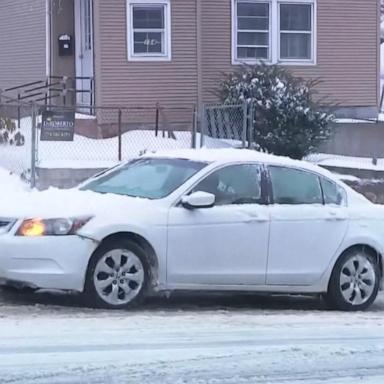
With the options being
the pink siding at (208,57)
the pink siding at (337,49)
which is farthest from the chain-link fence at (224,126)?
the pink siding at (337,49)

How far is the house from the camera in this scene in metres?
21.3

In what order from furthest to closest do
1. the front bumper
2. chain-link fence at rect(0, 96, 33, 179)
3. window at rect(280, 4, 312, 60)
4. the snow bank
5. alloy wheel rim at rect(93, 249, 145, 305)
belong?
window at rect(280, 4, 312, 60) → chain-link fence at rect(0, 96, 33, 179) → the snow bank → alloy wheel rim at rect(93, 249, 145, 305) → the front bumper

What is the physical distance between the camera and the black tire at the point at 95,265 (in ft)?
30.2

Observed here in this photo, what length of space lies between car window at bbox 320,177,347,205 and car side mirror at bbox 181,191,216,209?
139 cm

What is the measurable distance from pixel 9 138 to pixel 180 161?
31.2 feet

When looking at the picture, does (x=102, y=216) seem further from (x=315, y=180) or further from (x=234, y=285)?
(x=315, y=180)

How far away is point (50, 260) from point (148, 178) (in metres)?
1.44

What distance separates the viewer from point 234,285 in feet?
32.2

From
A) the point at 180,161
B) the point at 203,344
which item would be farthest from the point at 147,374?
the point at 180,161

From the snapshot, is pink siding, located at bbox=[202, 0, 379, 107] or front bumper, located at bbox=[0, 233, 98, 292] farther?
pink siding, located at bbox=[202, 0, 379, 107]

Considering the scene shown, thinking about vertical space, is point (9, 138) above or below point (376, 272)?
above

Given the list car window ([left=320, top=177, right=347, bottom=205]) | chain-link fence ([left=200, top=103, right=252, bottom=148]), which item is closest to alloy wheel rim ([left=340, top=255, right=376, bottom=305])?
car window ([left=320, top=177, right=347, bottom=205])

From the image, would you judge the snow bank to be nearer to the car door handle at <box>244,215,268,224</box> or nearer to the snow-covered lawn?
the snow-covered lawn

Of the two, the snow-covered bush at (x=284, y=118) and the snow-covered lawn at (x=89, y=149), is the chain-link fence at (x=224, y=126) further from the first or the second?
the snow-covered bush at (x=284, y=118)
